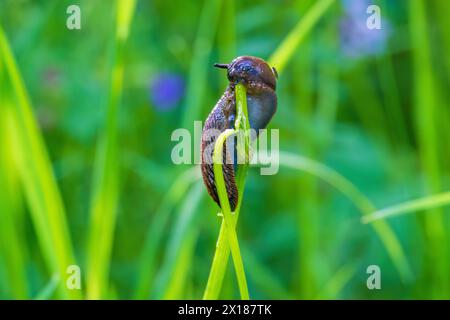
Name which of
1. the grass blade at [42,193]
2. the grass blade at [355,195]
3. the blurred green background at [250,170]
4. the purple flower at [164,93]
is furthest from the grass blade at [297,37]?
the purple flower at [164,93]

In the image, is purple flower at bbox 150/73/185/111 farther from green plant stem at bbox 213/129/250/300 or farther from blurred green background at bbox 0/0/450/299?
green plant stem at bbox 213/129/250/300

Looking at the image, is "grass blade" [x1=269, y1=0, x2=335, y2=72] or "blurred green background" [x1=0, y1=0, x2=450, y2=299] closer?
"grass blade" [x1=269, y1=0, x2=335, y2=72]

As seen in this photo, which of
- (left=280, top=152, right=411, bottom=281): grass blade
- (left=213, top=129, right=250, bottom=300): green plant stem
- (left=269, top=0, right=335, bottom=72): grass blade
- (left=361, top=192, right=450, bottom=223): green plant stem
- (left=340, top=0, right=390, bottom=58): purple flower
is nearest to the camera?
(left=213, top=129, right=250, bottom=300): green plant stem

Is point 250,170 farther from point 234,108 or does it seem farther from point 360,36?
point 234,108

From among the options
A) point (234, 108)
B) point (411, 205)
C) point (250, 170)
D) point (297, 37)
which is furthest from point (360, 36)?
point (234, 108)

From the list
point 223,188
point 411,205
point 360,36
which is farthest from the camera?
point 360,36

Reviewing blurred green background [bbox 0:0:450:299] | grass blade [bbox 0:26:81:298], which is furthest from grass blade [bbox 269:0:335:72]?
grass blade [bbox 0:26:81:298]
